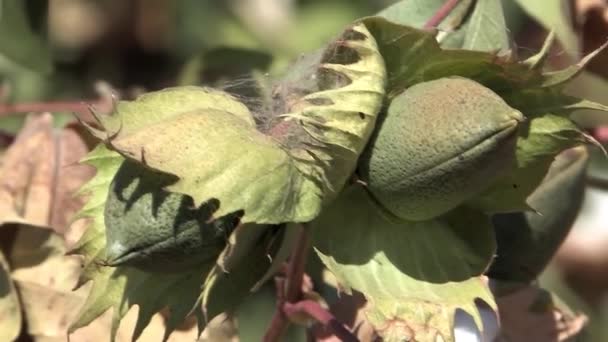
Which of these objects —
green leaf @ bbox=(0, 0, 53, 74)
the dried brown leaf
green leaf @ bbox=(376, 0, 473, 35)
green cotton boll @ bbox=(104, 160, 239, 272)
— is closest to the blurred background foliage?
green leaf @ bbox=(0, 0, 53, 74)

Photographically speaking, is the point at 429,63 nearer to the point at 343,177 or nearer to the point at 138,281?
the point at 343,177

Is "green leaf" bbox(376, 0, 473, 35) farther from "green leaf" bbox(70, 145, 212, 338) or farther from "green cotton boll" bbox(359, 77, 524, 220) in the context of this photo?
"green leaf" bbox(70, 145, 212, 338)

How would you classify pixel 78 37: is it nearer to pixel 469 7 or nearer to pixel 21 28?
pixel 21 28

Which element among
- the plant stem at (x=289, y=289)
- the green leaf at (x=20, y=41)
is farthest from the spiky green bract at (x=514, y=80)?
the green leaf at (x=20, y=41)

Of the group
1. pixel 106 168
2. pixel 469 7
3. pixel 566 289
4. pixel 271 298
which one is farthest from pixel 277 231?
pixel 566 289

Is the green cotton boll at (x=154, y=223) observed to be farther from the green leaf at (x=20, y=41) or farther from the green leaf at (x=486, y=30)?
the green leaf at (x=20, y=41)
